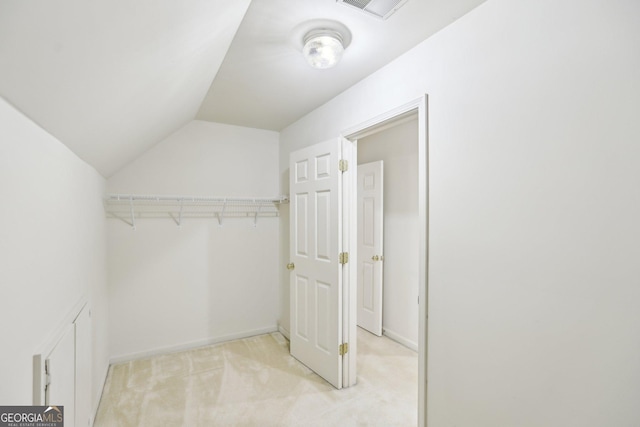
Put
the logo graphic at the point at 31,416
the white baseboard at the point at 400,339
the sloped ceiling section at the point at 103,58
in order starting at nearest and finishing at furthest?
the sloped ceiling section at the point at 103,58 → the logo graphic at the point at 31,416 → the white baseboard at the point at 400,339

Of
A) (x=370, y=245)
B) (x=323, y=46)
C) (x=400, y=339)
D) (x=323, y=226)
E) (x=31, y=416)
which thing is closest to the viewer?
(x=31, y=416)

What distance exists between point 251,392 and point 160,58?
93.9 inches

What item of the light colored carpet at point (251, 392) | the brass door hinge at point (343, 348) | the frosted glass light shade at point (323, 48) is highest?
the frosted glass light shade at point (323, 48)

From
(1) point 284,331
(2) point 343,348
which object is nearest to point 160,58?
(2) point 343,348

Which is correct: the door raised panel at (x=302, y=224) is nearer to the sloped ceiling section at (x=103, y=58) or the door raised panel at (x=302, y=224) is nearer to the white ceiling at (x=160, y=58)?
the white ceiling at (x=160, y=58)

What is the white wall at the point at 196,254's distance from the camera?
2.87 meters

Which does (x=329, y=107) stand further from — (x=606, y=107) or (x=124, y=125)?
(x=606, y=107)

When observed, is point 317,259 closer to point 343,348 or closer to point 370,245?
point 343,348

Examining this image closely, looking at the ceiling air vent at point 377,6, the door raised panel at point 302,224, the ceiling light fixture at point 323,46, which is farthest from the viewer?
the door raised panel at point 302,224

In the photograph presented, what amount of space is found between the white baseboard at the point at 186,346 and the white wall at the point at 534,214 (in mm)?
2335

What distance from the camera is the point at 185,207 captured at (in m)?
3.12

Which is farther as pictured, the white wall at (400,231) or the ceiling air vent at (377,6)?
the white wall at (400,231)

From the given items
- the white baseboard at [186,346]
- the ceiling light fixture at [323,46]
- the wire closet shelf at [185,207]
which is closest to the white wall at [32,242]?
the wire closet shelf at [185,207]

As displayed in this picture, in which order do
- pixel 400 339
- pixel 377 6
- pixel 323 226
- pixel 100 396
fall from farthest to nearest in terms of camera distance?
pixel 400 339 → pixel 323 226 → pixel 100 396 → pixel 377 6
